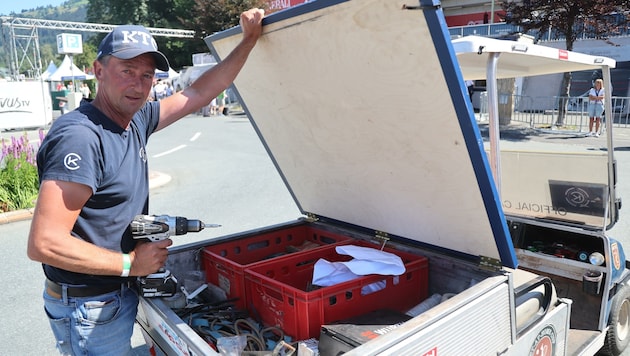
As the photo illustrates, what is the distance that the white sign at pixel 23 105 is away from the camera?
54.7 ft

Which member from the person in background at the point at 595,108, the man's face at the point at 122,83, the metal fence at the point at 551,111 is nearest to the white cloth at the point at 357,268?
the man's face at the point at 122,83

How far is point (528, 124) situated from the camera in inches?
636

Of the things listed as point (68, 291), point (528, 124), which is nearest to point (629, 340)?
point (68, 291)

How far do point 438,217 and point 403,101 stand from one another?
27.5 inches

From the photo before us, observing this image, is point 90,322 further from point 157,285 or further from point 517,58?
point 517,58

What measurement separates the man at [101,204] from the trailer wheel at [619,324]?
2937 mm

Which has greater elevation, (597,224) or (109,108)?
(109,108)

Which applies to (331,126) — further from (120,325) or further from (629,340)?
(629,340)

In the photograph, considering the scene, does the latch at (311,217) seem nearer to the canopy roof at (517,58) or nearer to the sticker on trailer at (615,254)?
the canopy roof at (517,58)

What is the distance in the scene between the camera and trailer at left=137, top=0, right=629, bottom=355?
1724 mm

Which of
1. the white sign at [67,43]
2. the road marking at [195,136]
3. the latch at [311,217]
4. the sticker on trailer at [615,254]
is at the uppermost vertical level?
the white sign at [67,43]

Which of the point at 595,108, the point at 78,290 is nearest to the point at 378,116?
the point at 78,290

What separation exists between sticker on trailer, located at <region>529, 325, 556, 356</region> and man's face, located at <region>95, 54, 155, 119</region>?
222 cm

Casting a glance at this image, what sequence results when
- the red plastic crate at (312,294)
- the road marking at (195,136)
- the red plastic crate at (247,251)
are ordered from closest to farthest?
the red plastic crate at (312,294), the red plastic crate at (247,251), the road marking at (195,136)
